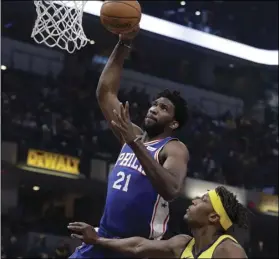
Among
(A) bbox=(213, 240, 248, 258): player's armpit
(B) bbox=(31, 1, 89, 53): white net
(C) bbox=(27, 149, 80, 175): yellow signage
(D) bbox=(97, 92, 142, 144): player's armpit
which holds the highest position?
(B) bbox=(31, 1, 89, 53): white net

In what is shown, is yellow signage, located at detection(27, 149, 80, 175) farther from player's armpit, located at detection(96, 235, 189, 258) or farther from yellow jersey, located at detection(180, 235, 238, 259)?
yellow jersey, located at detection(180, 235, 238, 259)

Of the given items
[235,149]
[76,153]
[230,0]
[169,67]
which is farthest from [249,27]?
[76,153]

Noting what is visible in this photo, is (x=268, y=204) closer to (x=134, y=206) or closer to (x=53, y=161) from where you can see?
(x=53, y=161)

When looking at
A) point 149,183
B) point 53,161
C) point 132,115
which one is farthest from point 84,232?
point 132,115

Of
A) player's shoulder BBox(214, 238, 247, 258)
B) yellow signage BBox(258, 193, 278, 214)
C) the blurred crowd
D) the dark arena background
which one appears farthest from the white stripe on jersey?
yellow signage BBox(258, 193, 278, 214)

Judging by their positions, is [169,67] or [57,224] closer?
[57,224]

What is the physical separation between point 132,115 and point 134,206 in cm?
1107

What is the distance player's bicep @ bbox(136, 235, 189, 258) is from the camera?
365 cm

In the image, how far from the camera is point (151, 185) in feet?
12.9

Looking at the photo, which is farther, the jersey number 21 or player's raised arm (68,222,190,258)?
the jersey number 21

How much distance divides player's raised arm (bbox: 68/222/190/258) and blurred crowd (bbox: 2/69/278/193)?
10.00 meters

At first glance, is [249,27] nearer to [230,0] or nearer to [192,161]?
[230,0]

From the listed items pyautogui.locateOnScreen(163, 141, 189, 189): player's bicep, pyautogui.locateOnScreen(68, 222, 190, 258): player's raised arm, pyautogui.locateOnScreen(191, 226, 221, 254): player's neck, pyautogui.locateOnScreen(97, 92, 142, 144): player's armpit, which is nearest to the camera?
pyautogui.locateOnScreen(191, 226, 221, 254): player's neck

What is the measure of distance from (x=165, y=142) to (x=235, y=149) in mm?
13805
